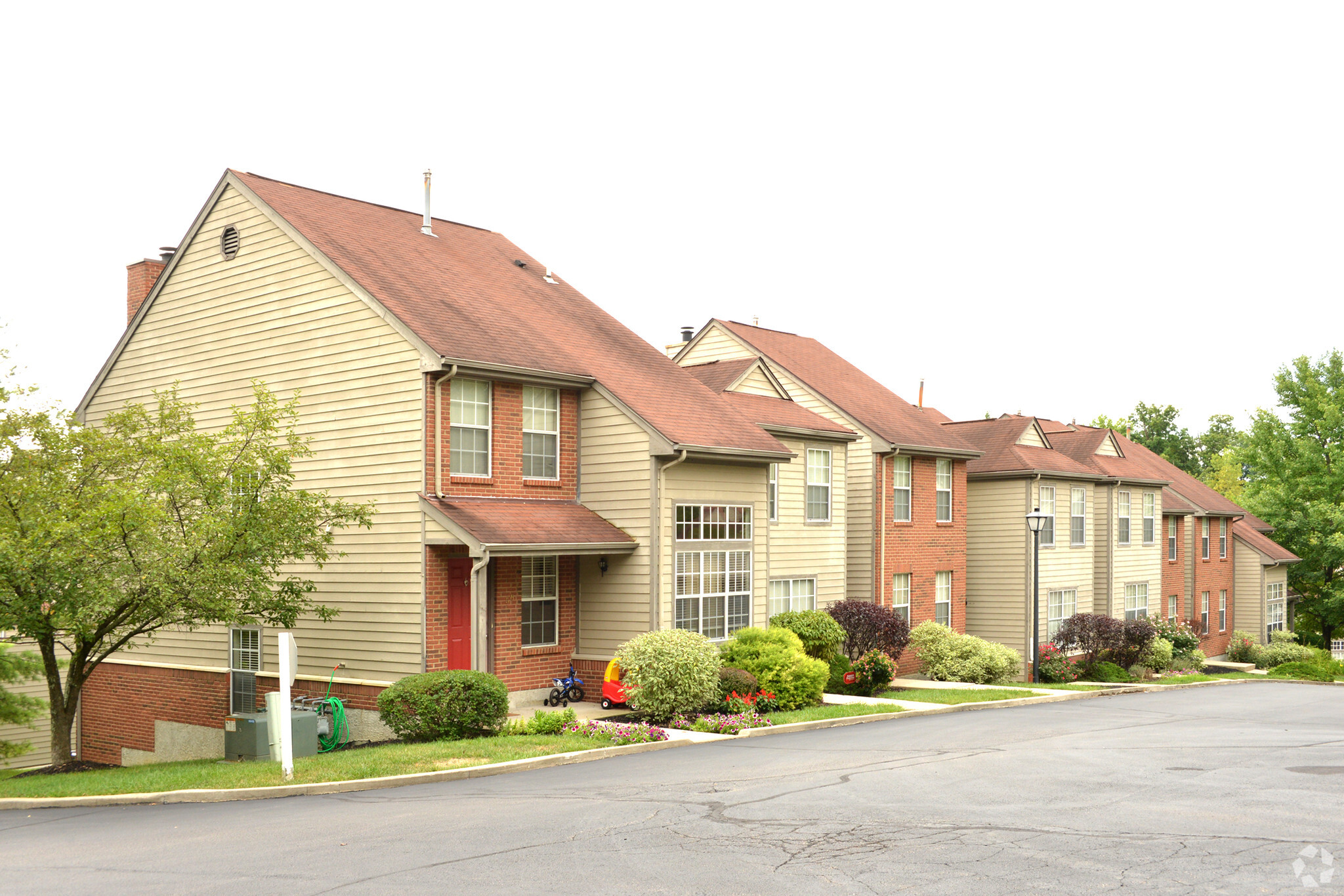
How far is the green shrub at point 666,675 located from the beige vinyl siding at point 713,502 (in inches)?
102

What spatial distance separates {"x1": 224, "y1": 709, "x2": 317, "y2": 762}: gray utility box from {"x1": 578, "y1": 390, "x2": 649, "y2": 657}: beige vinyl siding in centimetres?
581

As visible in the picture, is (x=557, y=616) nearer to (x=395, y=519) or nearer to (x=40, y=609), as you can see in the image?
(x=395, y=519)

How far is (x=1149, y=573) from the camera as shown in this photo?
1694 inches

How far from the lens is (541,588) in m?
21.3

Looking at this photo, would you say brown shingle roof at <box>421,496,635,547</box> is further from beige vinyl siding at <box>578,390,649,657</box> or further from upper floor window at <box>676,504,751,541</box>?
upper floor window at <box>676,504,751,541</box>

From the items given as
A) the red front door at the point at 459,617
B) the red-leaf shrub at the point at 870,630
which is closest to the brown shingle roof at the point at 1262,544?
the red-leaf shrub at the point at 870,630

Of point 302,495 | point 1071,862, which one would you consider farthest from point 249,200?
point 1071,862

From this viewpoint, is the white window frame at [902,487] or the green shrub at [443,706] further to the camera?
the white window frame at [902,487]

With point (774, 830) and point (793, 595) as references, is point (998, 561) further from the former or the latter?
point (774, 830)

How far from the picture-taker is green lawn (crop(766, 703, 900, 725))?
1908 cm

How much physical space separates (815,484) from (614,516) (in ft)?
26.3

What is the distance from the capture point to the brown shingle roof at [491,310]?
2094 centimetres

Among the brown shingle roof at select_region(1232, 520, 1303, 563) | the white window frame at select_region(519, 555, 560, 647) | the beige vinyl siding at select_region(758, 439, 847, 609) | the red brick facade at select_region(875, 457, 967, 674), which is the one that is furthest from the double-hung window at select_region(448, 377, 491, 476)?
the brown shingle roof at select_region(1232, 520, 1303, 563)

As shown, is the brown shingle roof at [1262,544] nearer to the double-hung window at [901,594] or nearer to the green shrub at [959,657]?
the green shrub at [959,657]
